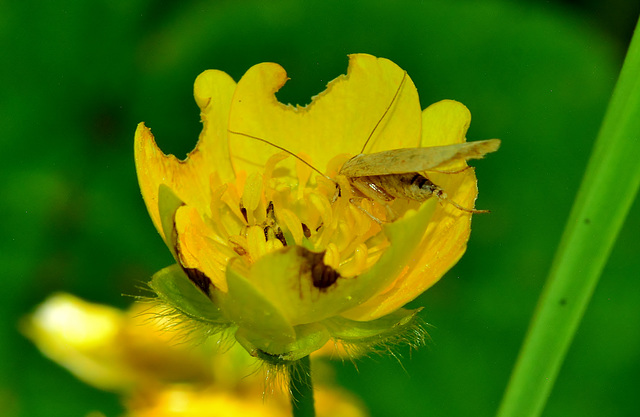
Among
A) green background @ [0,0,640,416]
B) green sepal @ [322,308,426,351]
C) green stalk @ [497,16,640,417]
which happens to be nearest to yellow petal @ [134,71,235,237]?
green sepal @ [322,308,426,351]

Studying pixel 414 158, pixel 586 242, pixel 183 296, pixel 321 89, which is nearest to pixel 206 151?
pixel 183 296

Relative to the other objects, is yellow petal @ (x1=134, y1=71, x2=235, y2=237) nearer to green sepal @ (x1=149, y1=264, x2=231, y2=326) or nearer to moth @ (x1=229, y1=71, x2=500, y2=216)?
moth @ (x1=229, y1=71, x2=500, y2=216)

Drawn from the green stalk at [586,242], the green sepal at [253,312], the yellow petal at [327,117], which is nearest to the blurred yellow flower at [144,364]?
the yellow petal at [327,117]

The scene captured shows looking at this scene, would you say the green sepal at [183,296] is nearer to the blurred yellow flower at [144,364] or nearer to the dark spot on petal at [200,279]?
the dark spot on petal at [200,279]

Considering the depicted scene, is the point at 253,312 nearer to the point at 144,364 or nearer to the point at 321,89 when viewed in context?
the point at 144,364

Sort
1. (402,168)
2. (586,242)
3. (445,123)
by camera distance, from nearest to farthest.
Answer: (586,242) → (402,168) → (445,123)

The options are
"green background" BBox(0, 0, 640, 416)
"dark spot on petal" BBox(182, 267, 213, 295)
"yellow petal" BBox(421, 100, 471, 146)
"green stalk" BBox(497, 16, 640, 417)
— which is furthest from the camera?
"green background" BBox(0, 0, 640, 416)

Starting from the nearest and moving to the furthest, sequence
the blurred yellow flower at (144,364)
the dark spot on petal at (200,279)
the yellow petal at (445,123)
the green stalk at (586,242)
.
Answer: the green stalk at (586,242), the dark spot on petal at (200,279), the yellow petal at (445,123), the blurred yellow flower at (144,364)
